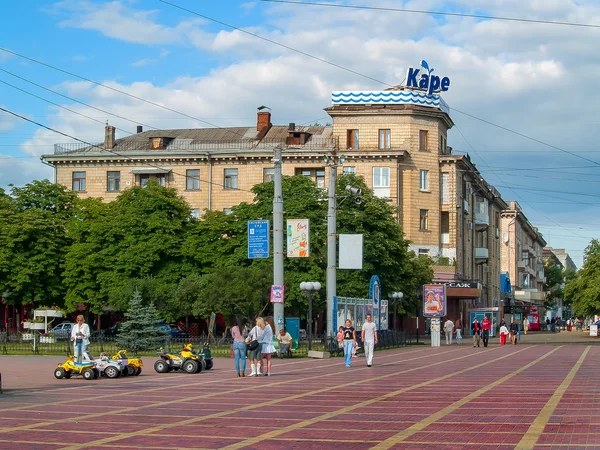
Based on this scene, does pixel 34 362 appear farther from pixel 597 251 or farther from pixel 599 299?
pixel 597 251

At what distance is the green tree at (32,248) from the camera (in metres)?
60.9

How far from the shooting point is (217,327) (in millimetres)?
71750

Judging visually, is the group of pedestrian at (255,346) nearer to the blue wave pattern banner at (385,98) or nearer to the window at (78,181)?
the blue wave pattern banner at (385,98)

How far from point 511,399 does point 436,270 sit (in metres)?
59.2

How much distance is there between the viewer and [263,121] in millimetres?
80812

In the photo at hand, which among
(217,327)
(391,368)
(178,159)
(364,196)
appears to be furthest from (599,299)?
(391,368)

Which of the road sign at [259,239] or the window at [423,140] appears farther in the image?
the window at [423,140]

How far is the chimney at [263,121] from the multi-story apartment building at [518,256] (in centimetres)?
4372

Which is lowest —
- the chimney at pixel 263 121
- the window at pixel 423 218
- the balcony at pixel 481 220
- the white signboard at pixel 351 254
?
the white signboard at pixel 351 254

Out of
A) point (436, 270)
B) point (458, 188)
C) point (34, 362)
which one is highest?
point (458, 188)

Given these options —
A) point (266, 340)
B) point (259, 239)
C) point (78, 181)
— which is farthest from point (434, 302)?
point (78, 181)

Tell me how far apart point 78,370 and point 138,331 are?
13225 mm

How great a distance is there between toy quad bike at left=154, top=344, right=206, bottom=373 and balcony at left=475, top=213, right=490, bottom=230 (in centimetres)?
6725

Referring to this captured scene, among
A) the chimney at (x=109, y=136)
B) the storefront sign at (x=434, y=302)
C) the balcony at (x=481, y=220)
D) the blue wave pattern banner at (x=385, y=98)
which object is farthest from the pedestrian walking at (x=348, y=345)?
the balcony at (x=481, y=220)
